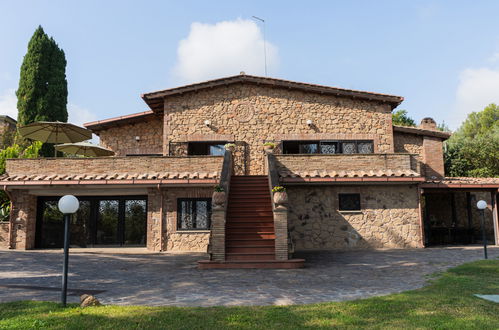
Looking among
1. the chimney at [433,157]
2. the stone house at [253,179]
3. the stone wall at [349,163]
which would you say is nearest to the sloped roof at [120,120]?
the stone house at [253,179]

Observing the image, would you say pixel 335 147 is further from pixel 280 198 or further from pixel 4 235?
pixel 4 235

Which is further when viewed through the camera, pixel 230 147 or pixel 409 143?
pixel 409 143

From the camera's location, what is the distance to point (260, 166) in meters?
16.6

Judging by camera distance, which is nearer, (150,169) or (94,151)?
(150,169)

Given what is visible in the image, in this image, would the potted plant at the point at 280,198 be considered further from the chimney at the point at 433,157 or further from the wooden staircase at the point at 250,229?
the chimney at the point at 433,157

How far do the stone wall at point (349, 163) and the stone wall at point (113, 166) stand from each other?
3.13 metres

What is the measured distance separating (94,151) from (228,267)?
34.4ft

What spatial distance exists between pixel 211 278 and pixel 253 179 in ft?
22.7

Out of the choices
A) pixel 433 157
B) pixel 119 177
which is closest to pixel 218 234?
pixel 119 177

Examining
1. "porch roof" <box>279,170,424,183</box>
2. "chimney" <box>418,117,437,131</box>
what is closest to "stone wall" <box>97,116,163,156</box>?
"porch roof" <box>279,170,424,183</box>

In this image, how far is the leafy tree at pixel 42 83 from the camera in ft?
87.1

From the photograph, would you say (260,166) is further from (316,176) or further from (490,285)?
(490,285)

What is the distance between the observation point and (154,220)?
1443 centimetres

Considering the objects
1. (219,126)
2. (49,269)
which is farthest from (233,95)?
(49,269)
